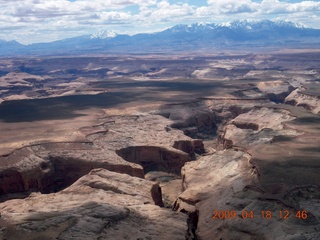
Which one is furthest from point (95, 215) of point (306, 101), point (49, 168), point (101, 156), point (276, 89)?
point (276, 89)

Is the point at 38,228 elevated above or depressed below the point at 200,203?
above

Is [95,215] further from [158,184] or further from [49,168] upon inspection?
[49,168]

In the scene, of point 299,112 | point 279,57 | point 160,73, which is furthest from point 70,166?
point 279,57

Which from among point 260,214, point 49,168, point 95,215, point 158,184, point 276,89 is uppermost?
point 260,214

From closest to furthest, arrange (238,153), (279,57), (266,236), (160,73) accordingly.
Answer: (266,236), (238,153), (160,73), (279,57)

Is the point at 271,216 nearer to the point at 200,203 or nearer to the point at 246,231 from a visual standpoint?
the point at 246,231

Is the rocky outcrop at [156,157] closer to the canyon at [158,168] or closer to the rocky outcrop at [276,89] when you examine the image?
the canyon at [158,168]

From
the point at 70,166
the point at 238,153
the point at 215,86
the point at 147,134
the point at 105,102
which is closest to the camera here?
the point at 238,153

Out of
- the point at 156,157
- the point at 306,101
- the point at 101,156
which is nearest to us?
the point at 101,156
